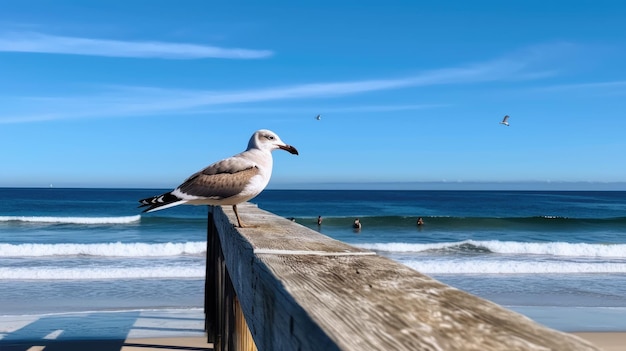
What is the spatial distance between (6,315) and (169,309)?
2.53 meters

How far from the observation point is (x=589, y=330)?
880 centimetres

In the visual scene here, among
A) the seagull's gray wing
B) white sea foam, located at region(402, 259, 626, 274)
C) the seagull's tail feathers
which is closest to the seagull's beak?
the seagull's gray wing

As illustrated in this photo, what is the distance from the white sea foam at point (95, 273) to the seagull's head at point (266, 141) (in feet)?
32.3

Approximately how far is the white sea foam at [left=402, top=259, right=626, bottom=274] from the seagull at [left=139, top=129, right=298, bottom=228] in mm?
11539

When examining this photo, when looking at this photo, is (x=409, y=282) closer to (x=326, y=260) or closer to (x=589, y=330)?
(x=326, y=260)

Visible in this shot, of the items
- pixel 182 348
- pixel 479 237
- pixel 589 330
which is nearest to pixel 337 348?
pixel 182 348

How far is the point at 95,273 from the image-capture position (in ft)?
44.8

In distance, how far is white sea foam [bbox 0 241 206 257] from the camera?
60.7 feet

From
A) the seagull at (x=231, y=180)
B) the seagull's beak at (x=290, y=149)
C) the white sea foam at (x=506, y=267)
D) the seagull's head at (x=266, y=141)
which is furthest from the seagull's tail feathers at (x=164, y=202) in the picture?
the white sea foam at (x=506, y=267)

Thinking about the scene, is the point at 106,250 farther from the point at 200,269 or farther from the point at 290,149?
the point at 290,149

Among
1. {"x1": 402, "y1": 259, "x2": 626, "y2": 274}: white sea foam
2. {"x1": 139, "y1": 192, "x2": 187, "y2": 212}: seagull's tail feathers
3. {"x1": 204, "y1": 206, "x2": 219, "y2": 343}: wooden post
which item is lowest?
{"x1": 402, "y1": 259, "x2": 626, "y2": 274}: white sea foam

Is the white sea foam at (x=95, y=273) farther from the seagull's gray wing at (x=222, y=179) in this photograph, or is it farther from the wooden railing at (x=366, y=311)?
the wooden railing at (x=366, y=311)

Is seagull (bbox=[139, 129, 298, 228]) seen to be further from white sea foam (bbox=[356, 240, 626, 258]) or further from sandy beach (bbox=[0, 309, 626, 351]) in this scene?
white sea foam (bbox=[356, 240, 626, 258])

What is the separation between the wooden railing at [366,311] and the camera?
946 millimetres
